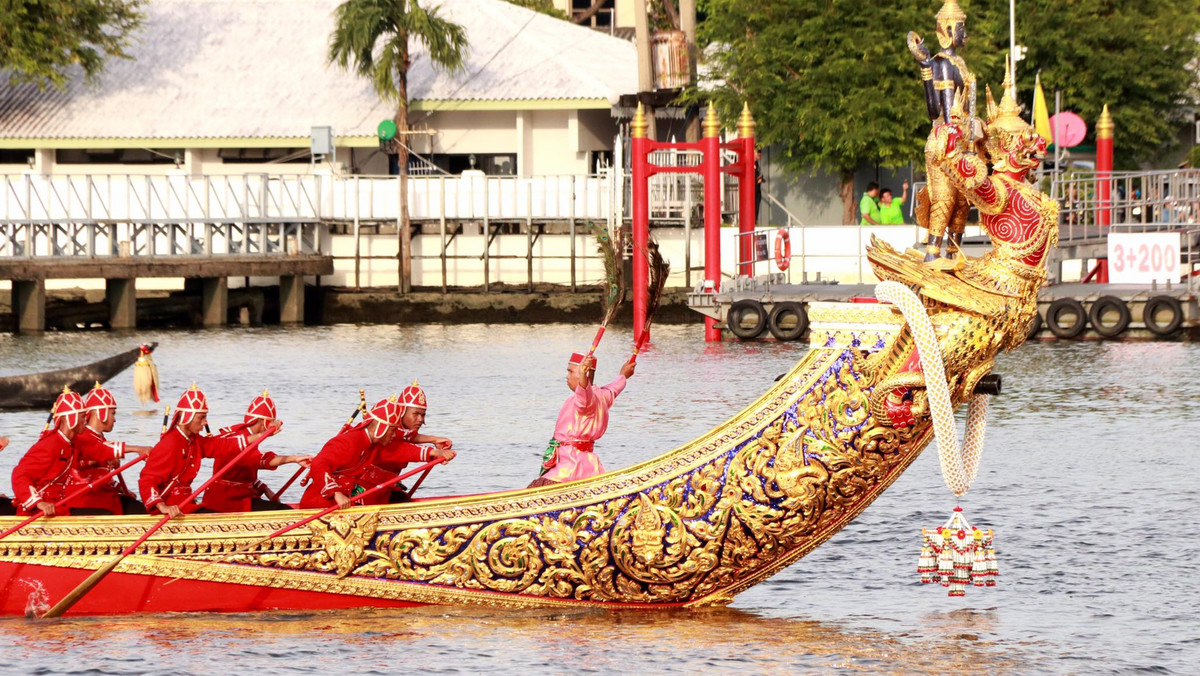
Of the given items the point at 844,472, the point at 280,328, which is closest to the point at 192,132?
the point at 280,328

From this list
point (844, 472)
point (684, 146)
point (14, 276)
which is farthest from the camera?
point (14, 276)

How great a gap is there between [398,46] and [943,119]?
2908cm

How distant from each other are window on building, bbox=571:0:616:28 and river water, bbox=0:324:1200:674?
3266 centimetres

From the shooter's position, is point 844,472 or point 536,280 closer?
point 844,472

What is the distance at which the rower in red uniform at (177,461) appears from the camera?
1144cm

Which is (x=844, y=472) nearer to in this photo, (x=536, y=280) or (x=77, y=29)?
(x=536, y=280)

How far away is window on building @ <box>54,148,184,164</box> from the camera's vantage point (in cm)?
4103

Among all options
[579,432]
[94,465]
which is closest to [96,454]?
[94,465]

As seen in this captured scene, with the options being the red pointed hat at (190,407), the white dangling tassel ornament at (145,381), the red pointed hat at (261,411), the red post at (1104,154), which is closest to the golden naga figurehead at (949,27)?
the red pointed hat at (261,411)

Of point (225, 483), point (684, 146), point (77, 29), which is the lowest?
point (225, 483)

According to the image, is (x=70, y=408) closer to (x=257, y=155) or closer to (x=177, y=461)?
(x=177, y=461)

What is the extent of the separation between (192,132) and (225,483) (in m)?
28.8

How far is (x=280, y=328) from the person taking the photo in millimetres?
36625

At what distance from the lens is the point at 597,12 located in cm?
6053
